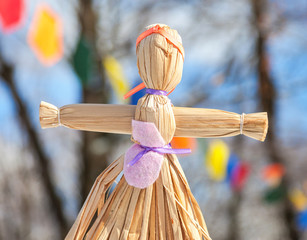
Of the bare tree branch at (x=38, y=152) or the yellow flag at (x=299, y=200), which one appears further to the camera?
the yellow flag at (x=299, y=200)

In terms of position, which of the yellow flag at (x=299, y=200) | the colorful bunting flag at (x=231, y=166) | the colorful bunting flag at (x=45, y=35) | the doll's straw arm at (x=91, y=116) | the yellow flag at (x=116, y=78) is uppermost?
the colorful bunting flag at (x=45, y=35)

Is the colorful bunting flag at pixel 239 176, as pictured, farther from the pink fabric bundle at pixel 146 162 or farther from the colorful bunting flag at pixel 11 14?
the pink fabric bundle at pixel 146 162

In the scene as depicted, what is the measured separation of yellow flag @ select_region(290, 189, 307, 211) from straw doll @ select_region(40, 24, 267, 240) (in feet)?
7.41

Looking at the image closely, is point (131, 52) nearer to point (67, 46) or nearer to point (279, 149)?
point (67, 46)

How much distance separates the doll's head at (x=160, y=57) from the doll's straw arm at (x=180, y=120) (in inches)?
2.1

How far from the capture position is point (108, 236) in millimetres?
527

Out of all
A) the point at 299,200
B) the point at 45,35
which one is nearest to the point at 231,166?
the point at 299,200

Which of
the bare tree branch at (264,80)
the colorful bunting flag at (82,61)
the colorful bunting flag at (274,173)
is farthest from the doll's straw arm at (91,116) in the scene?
the colorful bunting flag at (274,173)

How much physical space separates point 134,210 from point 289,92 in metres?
2.13

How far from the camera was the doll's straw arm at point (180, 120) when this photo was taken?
54cm

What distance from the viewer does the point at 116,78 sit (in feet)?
5.93

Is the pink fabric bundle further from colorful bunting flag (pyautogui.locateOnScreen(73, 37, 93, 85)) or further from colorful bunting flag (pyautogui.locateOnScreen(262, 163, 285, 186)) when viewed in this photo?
colorful bunting flag (pyautogui.locateOnScreen(262, 163, 285, 186))

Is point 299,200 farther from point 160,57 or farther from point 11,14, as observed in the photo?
point 160,57

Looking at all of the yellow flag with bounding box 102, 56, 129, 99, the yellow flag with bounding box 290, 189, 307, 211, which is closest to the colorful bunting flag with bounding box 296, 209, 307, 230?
the yellow flag with bounding box 290, 189, 307, 211
